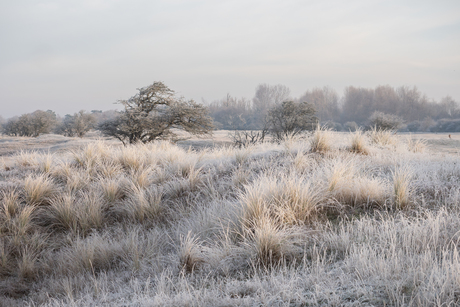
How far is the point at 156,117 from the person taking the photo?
15641 mm

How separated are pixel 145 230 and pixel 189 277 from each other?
184cm

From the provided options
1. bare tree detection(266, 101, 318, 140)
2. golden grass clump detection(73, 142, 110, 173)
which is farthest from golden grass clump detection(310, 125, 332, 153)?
bare tree detection(266, 101, 318, 140)

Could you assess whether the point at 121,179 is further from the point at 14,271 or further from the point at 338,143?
the point at 338,143

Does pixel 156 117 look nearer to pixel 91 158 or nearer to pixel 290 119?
pixel 91 158

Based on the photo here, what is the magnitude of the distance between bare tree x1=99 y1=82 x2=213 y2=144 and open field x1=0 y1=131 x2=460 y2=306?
824cm

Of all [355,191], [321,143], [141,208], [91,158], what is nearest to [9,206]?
[141,208]

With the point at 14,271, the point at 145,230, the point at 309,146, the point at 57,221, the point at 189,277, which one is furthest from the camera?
the point at 309,146

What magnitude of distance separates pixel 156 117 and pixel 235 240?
1319 cm

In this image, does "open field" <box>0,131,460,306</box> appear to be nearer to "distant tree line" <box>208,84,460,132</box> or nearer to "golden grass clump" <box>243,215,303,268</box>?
"golden grass clump" <box>243,215,303,268</box>

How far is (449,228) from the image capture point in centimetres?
300

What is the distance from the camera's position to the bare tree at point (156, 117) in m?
15.0

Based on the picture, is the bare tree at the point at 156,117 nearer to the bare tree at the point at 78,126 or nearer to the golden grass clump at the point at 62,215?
the golden grass clump at the point at 62,215

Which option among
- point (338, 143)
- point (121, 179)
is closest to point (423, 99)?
point (338, 143)

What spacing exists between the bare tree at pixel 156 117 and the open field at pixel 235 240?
824 cm
